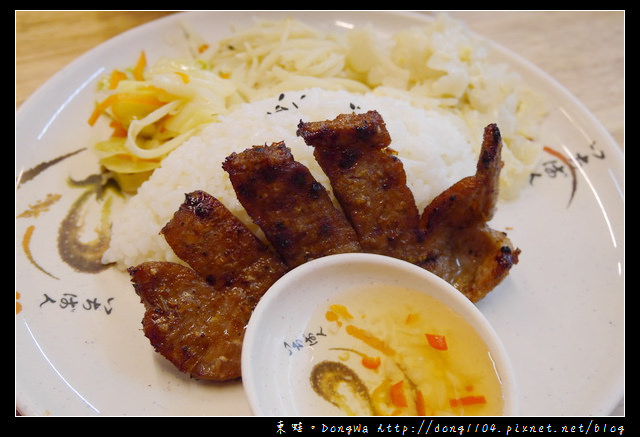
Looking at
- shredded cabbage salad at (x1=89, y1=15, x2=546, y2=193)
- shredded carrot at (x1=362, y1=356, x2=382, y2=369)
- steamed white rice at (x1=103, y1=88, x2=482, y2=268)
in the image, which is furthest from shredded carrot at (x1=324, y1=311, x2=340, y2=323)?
shredded cabbage salad at (x1=89, y1=15, x2=546, y2=193)

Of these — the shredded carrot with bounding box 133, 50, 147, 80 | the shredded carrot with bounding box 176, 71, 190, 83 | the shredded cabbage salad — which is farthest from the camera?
the shredded carrot with bounding box 133, 50, 147, 80

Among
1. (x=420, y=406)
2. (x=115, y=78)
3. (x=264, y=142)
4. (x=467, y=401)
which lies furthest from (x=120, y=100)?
(x=467, y=401)

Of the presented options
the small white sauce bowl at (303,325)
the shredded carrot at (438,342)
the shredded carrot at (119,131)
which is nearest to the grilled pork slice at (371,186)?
the small white sauce bowl at (303,325)

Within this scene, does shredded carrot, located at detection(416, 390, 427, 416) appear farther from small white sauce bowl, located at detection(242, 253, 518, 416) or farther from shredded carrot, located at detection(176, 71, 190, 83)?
shredded carrot, located at detection(176, 71, 190, 83)

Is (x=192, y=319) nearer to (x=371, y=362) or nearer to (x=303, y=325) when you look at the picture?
(x=303, y=325)

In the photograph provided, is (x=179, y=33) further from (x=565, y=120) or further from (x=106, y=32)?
(x=565, y=120)

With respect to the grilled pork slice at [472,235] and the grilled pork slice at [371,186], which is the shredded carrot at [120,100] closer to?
the grilled pork slice at [371,186]
